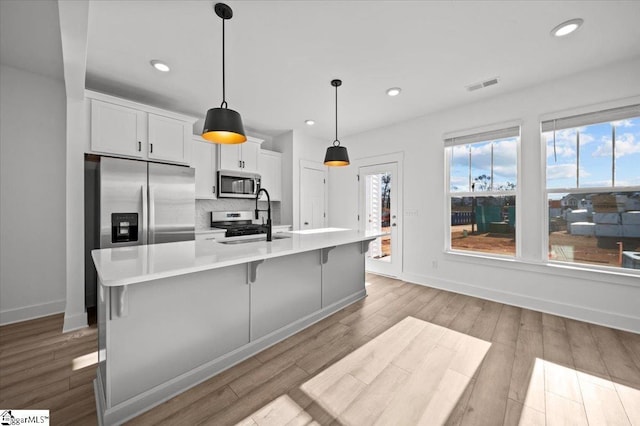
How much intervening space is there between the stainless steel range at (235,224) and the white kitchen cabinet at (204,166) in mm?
437

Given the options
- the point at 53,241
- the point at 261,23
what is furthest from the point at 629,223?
the point at 53,241

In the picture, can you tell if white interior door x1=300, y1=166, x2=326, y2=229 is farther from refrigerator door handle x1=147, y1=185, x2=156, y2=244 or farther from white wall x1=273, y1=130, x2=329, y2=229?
refrigerator door handle x1=147, y1=185, x2=156, y2=244

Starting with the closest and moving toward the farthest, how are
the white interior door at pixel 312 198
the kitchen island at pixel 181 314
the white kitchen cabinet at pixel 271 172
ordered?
1. the kitchen island at pixel 181 314
2. the white kitchen cabinet at pixel 271 172
3. the white interior door at pixel 312 198

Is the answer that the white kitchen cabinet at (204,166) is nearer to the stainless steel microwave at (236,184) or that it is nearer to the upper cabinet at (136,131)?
the stainless steel microwave at (236,184)

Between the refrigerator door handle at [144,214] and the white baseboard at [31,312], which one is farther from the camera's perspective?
the refrigerator door handle at [144,214]

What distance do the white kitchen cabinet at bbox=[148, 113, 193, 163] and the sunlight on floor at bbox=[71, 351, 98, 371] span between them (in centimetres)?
215

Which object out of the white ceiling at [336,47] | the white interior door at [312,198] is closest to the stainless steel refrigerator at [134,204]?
the white ceiling at [336,47]

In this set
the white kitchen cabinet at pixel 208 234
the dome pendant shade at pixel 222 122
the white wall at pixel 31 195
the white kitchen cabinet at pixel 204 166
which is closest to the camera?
the dome pendant shade at pixel 222 122

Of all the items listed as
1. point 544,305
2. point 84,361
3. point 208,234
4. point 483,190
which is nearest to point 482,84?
point 483,190

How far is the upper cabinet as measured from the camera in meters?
2.83

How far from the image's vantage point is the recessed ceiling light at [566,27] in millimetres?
2057

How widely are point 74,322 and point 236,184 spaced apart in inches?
102

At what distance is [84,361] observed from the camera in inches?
81.1

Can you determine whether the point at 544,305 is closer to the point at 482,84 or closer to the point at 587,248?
the point at 587,248
